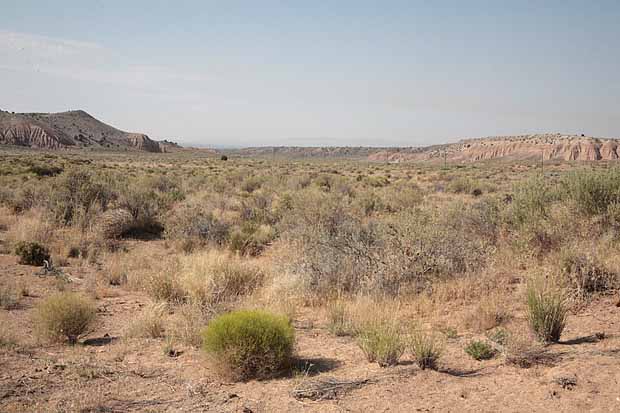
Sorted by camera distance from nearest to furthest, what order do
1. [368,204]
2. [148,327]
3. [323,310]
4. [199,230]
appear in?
[148,327], [323,310], [199,230], [368,204]

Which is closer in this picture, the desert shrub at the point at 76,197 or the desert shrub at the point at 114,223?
the desert shrub at the point at 114,223

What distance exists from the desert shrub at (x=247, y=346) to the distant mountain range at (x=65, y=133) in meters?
101

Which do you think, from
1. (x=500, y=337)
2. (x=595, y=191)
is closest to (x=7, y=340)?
(x=500, y=337)

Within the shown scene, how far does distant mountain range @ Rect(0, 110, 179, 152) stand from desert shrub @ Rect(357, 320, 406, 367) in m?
101

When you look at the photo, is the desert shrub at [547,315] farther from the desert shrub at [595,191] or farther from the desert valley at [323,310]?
the desert shrub at [595,191]

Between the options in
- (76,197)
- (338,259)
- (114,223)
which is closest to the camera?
(338,259)

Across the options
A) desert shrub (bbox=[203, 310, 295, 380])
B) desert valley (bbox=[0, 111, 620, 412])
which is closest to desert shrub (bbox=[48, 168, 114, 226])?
desert valley (bbox=[0, 111, 620, 412])

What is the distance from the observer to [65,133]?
107250 millimetres

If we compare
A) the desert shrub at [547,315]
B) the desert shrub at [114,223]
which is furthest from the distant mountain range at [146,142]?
the desert shrub at [547,315]

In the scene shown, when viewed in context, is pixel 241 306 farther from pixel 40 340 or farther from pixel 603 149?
pixel 603 149

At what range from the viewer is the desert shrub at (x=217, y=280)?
7301 millimetres

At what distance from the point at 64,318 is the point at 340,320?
3.66 m

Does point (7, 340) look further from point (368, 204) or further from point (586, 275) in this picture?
point (368, 204)

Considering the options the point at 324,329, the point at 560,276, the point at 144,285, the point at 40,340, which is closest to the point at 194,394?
the point at 324,329
